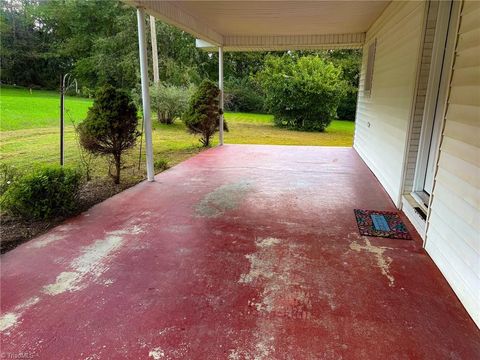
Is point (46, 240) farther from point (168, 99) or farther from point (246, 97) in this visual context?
point (246, 97)

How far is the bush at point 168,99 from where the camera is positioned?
1191 centimetres

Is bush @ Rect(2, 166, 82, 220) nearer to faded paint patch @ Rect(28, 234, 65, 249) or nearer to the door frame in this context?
faded paint patch @ Rect(28, 234, 65, 249)

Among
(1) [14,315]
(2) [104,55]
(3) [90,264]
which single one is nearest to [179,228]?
(3) [90,264]

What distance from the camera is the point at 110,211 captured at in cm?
396

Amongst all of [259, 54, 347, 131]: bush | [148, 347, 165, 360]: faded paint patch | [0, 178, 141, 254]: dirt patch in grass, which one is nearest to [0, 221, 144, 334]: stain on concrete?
[0, 178, 141, 254]: dirt patch in grass

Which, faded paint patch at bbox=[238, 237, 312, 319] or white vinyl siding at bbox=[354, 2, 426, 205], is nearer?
faded paint patch at bbox=[238, 237, 312, 319]

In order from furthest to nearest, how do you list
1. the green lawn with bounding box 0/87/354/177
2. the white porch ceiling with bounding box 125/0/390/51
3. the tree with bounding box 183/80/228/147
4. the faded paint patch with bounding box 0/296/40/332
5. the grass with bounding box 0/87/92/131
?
the grass with bounding box 0/87/92/131 → the tree with bounding box 183/80/228/147 → the green lawn with bounding box 0/87/354/177 → the white porch ceiling with bounding box 125/0/390/51 → the faded paint patch with bounding box 0/296/40/332

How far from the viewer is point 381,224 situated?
3.62 m

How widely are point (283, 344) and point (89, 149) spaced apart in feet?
12.9

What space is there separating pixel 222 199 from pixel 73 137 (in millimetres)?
6161

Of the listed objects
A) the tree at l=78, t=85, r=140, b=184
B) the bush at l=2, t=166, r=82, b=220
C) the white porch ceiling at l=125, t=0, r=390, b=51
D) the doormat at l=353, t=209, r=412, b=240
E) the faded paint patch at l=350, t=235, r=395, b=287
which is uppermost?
the white porch ceiling at l=125, t=0, r=390, b=51

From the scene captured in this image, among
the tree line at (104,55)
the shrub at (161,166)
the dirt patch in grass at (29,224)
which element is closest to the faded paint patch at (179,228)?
the dirt patch in grass at (29,224)

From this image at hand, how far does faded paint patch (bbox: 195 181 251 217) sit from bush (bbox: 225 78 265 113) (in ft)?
45.8

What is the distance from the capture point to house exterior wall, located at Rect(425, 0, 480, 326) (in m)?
2.18
